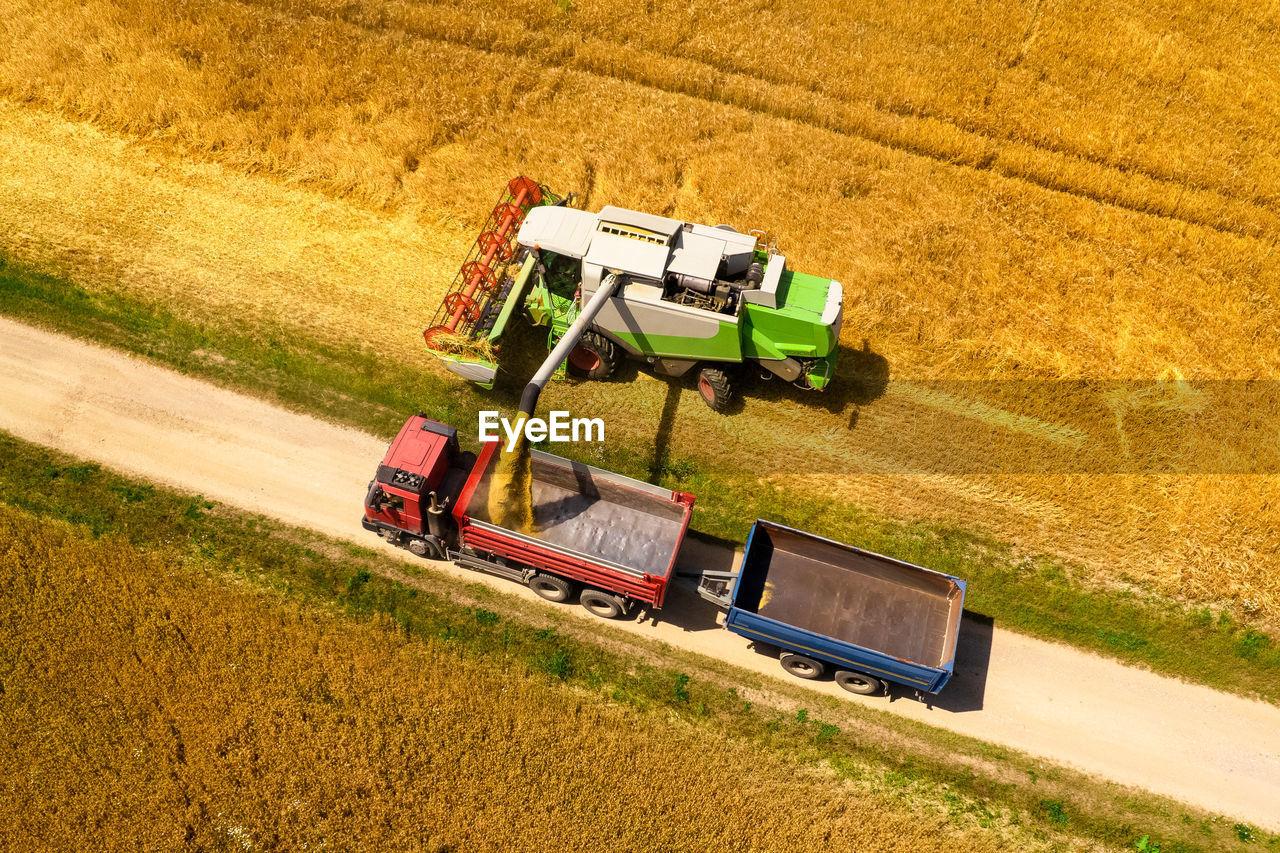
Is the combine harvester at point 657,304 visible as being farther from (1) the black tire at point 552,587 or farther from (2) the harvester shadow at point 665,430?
(1) the black tire at point 552,587

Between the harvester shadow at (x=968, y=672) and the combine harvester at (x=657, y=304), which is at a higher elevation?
the combine harvester at (x=657, y=304)

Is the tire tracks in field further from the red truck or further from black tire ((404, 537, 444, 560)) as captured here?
black tire ((404, 537, 444, 560))

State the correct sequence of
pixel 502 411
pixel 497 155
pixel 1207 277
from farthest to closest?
pixel 497 155
pixel 1207 277
pixel 502 411

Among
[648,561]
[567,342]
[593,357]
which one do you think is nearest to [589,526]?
[648,561]

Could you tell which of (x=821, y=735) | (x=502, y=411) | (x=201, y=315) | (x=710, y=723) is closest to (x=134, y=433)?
(x=201, y=315)

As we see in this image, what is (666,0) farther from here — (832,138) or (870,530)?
(870,530)

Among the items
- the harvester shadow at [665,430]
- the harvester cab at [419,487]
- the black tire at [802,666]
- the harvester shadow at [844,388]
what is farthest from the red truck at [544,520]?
the harvester shadow at [844,388]
